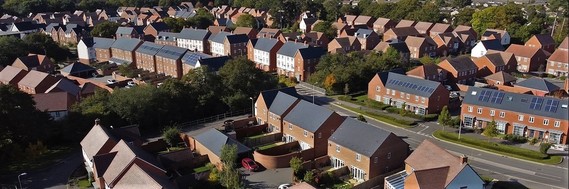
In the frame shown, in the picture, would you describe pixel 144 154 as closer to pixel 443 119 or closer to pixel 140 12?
pixel 443 119

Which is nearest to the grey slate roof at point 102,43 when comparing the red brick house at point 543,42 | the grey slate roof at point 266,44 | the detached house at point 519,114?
the grey slate roof at point 266,44

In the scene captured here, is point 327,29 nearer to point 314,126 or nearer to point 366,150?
point 314,126

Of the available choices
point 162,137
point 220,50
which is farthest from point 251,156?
point 220,50

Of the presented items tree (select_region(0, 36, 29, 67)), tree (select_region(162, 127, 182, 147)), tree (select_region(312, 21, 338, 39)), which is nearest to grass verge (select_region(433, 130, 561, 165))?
tree (select_region(162, 127, 182, 147))

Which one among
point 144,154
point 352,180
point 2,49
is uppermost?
point 2,49

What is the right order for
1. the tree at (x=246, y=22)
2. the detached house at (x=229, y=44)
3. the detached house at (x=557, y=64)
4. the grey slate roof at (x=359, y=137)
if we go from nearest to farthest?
the grey slate roof at (x=359, y=137)
the detached house at (x=557, y=64)
the detached house at (x=229, y=44)
the tree at (x=246, y=22)

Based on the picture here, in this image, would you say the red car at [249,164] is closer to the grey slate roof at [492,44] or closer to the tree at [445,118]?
the tree at [445,118]

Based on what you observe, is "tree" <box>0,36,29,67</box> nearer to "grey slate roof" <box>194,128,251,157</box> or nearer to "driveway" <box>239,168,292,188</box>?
"grey slate roof" <box>194,128,251,157</box>
